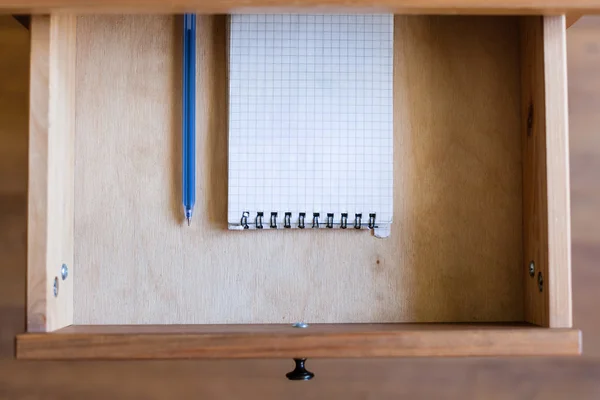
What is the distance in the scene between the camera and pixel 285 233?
2.21 ft

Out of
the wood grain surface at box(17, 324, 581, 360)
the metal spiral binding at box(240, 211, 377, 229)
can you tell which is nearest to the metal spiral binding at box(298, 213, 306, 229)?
the metal spiral binding at box(240, 211, 377, 229)

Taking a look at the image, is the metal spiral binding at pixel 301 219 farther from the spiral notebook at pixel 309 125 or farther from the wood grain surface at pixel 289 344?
the wood grain surface at pixel 289 344

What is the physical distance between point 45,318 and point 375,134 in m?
0.30

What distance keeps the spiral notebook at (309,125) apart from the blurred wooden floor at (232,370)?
0.16 m

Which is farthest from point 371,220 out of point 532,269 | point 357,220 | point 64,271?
point 64,271

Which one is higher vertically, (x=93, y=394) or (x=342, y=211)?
(x=342, y=211)

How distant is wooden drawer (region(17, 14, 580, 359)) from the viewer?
67 centimetres

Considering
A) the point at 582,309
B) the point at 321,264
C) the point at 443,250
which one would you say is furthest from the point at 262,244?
the point at 582,309

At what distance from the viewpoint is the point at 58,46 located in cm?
62

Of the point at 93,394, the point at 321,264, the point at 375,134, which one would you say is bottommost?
the point at 93,394

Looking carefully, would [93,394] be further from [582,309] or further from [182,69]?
[582,309]

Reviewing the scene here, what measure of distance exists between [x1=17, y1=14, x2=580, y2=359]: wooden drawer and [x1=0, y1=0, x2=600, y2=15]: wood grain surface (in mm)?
69

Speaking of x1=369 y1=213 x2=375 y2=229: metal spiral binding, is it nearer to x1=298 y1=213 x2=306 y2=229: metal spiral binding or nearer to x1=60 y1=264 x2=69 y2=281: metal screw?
x1=298 y1=213 x2=306 y2=229: metal spiral binding

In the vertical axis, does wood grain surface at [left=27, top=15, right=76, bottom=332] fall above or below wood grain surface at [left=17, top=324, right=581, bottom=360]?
above
